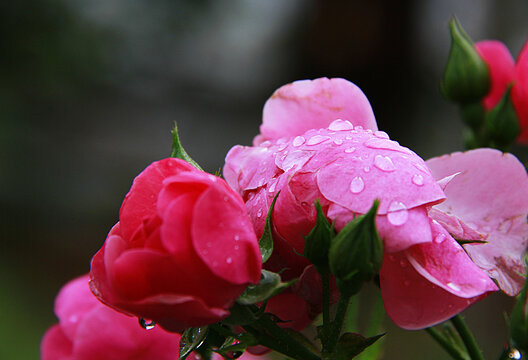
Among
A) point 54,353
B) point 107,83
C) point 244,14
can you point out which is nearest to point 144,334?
point 54,353

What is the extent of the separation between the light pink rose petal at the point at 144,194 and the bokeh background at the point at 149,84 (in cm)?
289

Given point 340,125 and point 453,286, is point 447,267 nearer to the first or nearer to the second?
point 453,286

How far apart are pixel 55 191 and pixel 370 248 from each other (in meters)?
4.05

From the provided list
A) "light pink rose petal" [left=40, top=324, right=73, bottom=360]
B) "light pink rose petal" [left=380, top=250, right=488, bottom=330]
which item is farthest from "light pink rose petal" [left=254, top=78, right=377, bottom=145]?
"light pink rose petal" [left=40, top=324, right=73, bottom=360]

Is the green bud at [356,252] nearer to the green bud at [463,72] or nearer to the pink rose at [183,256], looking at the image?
the pink rose at [183,256]

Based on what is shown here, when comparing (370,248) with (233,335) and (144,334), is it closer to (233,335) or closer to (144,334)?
(233,335)

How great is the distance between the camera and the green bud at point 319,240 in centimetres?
30

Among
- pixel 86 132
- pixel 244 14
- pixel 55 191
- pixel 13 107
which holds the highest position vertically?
pixel 244 14

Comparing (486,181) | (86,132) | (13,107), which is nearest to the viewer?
(486,181)

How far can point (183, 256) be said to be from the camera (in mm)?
268

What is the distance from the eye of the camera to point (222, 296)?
11.0 inches

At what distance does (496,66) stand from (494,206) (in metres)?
0.31

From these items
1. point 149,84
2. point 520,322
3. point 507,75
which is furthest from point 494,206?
point 149,84

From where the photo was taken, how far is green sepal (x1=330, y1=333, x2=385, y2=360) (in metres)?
0.32
